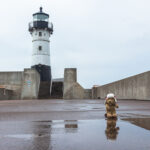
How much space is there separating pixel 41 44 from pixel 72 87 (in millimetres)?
15432

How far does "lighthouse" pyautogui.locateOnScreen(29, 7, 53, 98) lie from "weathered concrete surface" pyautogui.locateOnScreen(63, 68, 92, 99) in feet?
42.4

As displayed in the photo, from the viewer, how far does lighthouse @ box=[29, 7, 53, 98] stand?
3434cm

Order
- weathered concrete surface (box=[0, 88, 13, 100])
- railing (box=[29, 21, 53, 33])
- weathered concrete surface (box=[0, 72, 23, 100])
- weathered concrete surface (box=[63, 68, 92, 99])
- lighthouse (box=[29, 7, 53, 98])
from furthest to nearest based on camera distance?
railing (box=[29, 21, 53, 33]) → lighthouse (box=[29, 7, 53, 98]) → weathered concrete surface (box=[0, 72, 23, 100]) → weathered concrete surface (box=[63, 68, 92, 99]) → weathered concrete surface (box=[0, 88, 13, 100])

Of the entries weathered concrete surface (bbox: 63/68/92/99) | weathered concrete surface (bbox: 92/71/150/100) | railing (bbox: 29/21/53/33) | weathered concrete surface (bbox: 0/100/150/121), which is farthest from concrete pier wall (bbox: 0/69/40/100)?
weathered concrete surface (bbox: 0/100/150/121)

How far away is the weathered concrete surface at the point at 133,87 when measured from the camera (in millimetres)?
11406

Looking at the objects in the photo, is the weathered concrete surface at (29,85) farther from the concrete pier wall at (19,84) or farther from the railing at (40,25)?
the railing at (40,25)

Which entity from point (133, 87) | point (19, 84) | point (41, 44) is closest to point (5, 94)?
point (19, 84)

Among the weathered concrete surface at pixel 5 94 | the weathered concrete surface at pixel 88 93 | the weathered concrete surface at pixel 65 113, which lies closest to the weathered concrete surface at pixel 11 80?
the weathered concrete surface at pixel 5 94

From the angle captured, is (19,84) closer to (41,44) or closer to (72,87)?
(72,87)

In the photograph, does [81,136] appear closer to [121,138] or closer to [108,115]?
[121,138]

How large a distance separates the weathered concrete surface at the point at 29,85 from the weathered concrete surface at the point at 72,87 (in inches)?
115

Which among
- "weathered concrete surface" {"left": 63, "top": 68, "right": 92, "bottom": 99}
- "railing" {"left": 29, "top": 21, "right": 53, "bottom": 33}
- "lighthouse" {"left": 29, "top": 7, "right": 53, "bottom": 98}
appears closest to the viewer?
"weathered concrete surface" {"left": 63, "top": 68, "right": 92, "bottom": 99}

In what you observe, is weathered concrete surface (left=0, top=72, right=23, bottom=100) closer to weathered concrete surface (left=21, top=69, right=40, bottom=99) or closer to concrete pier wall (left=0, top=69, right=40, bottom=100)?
concrete pier wall (left=0, top=69, right=40, bottom=100)

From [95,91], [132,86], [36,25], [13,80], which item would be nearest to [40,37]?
[36,25]
